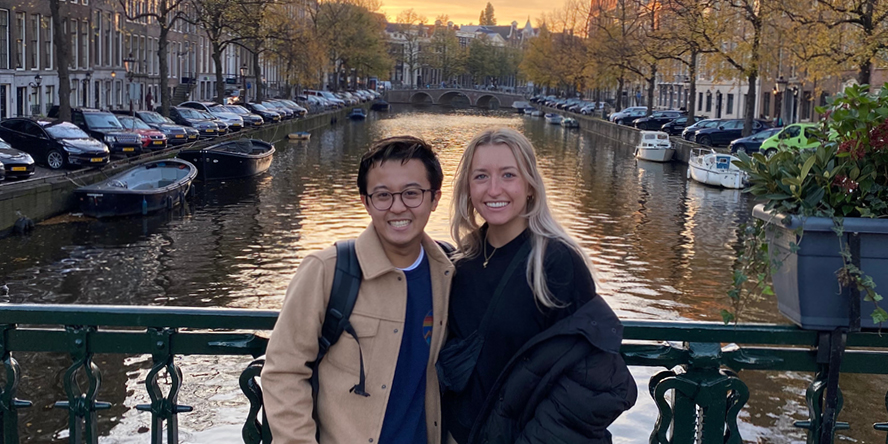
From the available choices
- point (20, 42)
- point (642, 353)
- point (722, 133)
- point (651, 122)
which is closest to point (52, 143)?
point (20, 42)

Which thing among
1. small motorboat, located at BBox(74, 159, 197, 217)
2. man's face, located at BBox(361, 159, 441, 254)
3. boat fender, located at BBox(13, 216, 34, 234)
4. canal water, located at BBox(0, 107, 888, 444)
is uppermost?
man's face, located at BBox(361, 159, 441, 254)

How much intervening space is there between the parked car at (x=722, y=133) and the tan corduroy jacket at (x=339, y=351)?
38784 millimetres

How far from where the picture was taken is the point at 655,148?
3956 centimetres

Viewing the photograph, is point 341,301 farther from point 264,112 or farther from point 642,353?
point 264,112

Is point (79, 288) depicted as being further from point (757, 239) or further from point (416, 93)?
point (416, 93)

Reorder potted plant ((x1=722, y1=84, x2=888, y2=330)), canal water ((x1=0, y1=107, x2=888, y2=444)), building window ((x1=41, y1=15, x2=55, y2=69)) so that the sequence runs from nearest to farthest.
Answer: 1. potted plant ((x1=722, y1=84, x2=888, y2=330))
2. canal water ((x1=0, y1=107, x2=888, y2=444))
3. building window ((x1=41, y1=15, x2=55, y2=69))

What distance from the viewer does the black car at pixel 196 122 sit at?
37594 millimetres

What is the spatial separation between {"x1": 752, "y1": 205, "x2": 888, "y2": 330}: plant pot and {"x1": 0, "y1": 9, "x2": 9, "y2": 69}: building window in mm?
35189

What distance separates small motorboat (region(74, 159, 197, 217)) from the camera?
68.0 ft

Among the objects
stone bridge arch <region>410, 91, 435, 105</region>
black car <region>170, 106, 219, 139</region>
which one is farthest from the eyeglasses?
stone bridge arch <region>410, 91, 435, 105</region>

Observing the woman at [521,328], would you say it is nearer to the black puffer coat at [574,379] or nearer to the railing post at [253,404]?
the black puffer coat at [574,379]

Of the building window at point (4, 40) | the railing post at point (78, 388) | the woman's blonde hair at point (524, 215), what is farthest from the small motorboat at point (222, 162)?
the woman's blonde hair at point (524, 215)

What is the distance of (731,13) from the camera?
1357 inches

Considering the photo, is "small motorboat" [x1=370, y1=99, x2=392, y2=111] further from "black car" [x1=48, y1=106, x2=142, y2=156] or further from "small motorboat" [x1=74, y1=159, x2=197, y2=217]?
"small motorboat" [x1=74, y1=159, x2=197, y2=217]
